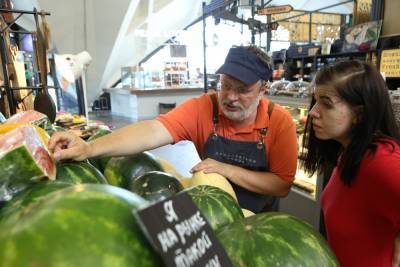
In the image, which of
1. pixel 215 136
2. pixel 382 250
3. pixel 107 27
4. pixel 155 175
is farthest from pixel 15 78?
pixel 107 27

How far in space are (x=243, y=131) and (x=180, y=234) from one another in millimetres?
1384

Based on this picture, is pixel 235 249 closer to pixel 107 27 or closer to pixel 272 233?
pixel 272 233

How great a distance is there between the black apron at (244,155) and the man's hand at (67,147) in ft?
2.47

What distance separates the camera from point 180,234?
46 centimetres

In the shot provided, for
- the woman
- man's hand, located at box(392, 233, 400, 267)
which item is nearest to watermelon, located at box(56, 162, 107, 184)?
the woman

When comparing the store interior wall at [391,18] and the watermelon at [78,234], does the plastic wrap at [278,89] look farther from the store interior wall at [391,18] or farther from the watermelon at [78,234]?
the watermelon at [78,234]

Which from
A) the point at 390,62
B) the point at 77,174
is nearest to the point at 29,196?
the point at 77,174

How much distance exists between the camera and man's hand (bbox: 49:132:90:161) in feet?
3.47

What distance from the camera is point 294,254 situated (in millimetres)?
610

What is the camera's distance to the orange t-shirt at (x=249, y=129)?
174 cm

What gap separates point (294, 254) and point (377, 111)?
101cm

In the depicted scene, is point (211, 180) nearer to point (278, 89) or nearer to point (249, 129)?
point (249, 129)

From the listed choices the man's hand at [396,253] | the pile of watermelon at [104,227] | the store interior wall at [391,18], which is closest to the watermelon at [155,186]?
the pile of watermelon at [104,227]

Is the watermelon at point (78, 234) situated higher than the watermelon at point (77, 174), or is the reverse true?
the watermelon at point (78, 234)
